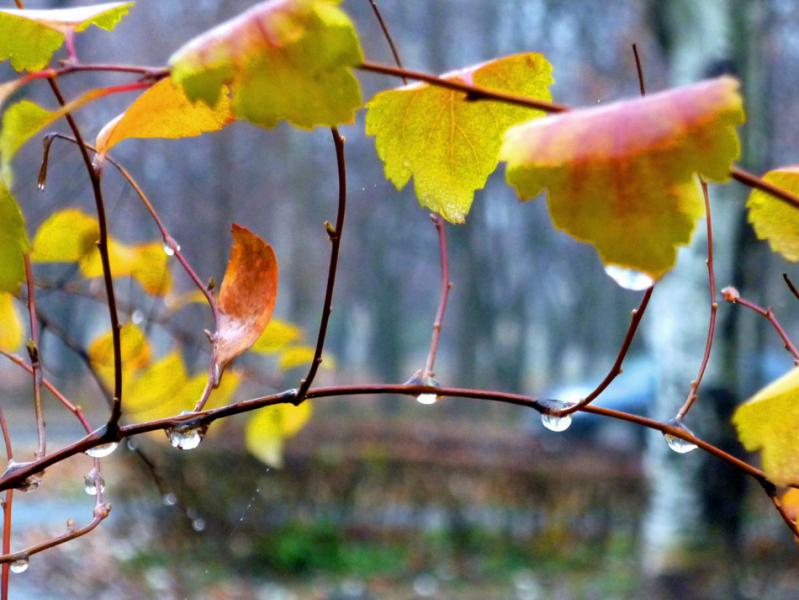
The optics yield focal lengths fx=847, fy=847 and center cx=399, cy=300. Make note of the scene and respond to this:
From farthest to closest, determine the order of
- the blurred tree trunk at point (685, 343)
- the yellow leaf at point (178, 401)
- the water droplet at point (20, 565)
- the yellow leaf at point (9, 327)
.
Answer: the blurred tree trunk at point (685, 343) < the yellow leaf at point (178, 401) < the yellow leaf at point (9, 327) < the water droplet at point (20, 565)

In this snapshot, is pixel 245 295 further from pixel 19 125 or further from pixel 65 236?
pixel 65 236

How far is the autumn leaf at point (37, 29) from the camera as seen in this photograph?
41 cm

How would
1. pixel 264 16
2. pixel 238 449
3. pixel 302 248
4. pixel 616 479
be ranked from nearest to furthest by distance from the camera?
pixel 264 16 < pixel 238 449 < pixel 616 479 < pixel 302 248

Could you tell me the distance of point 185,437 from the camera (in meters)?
0.46

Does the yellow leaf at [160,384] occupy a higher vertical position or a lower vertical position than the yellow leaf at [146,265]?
lower

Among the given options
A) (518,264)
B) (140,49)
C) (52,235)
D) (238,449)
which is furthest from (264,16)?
(518,264)

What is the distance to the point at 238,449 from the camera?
5.67 m

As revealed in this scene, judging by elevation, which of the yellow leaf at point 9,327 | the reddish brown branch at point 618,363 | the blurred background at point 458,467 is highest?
the reddish brown branch at point 618,363

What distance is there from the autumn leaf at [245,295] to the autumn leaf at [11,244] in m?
0.11

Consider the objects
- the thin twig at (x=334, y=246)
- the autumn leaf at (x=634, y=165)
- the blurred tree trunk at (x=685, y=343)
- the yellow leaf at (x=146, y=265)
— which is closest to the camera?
the autumn leaf at (x=634, y=165)

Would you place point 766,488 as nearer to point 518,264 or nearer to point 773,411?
point 773,411

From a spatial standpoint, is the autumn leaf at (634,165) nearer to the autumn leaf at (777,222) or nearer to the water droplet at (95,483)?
the autumn leaf at (777,222)

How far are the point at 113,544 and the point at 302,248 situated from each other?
26.2 ft

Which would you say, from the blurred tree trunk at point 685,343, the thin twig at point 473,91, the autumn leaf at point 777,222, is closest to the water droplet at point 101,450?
the thin twig at point 473,91
